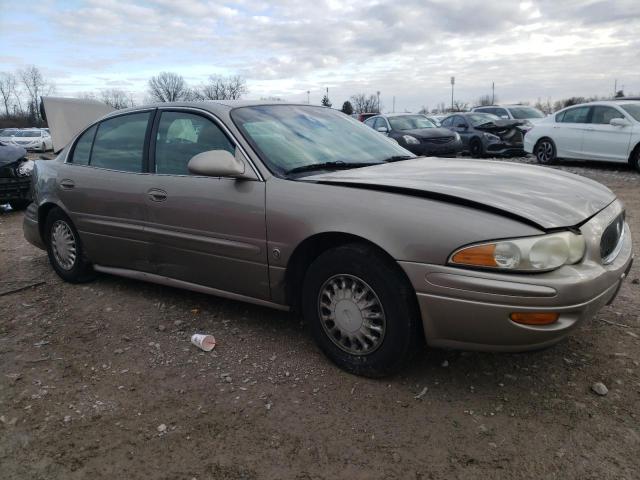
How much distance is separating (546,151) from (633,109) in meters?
2.14

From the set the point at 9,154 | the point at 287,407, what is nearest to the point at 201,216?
the point at 287,407

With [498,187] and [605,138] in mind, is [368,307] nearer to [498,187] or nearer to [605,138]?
[498,187]

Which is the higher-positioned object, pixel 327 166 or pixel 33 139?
pixel 33 139

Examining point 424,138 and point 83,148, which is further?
point 424,138

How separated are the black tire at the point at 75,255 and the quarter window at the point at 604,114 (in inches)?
413

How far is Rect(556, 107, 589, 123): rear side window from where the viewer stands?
1151 cm

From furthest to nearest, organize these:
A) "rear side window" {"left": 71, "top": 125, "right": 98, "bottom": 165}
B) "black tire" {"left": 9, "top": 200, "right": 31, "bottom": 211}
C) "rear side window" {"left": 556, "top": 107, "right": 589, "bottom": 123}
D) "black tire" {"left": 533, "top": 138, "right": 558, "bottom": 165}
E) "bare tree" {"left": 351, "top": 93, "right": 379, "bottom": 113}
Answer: "bare tree" {"left": 351, "top": 93, "right": 379, "bottom": 113}
"black tire" {"left": 533, "top": 138, "right": 558, "bottom": 165}
"rear side window" {"left": 556, "top": 107, "right": 589, "bottom": 123}
"black tire" {"left": 9, "top": 200, "right": 31, "bottom": 211}
"rear side window" {"left": 71, "top": 125, "right": 98, "bottom": 165}

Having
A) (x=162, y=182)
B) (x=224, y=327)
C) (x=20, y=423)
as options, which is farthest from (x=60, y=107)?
(x=20, y=423)

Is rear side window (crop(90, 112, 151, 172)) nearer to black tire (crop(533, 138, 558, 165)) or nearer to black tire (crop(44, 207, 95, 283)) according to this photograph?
black tire (crop(44, 207, 95, 283))

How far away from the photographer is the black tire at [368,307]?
8.70ft

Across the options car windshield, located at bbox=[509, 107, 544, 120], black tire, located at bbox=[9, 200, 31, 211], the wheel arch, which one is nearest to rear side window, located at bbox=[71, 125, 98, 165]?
the wheel arch

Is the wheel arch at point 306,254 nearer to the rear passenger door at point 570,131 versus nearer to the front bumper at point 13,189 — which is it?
the front bumper at point 13,189

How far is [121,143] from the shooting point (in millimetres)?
4148

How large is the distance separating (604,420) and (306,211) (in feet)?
5.85
